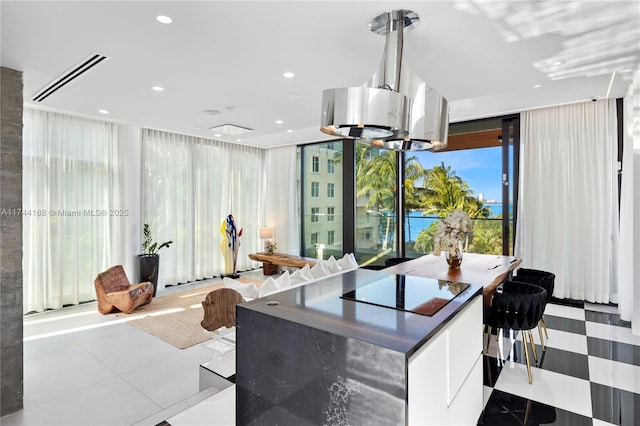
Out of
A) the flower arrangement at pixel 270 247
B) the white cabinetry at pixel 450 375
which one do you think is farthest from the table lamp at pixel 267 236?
the white cabinetry at pixel 450 375

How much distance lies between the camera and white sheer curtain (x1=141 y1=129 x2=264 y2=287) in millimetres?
6062

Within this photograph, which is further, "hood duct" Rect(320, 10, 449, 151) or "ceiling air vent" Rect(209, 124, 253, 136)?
"ceiling air vent" Rect(209, 124, 253, 136)

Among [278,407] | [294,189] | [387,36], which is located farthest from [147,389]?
[294,189]

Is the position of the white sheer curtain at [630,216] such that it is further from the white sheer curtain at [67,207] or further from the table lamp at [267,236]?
the white sheer curtain at [67,207]

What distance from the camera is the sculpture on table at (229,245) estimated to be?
22.9 feet

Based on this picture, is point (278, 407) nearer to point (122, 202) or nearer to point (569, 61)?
point (569, 61)

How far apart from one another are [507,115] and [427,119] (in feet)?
11.5

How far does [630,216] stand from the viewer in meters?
3.79

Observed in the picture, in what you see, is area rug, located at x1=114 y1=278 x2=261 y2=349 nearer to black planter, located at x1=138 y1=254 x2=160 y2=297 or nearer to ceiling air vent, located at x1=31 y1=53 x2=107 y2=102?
black planter, located at x1=138 y1=254 x2=160 y2=297

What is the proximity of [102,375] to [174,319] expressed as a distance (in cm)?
142

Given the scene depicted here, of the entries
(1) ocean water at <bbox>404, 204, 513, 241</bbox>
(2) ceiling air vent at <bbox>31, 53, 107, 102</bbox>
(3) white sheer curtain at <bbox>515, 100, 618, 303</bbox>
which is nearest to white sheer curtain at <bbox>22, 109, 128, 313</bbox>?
(2) ceiling air vent at <bbox>31, 53, 107, 102</bbox>

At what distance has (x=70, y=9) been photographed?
2.09 meters

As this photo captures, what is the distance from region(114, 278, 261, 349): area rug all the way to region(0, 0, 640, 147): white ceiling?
8.68 ft

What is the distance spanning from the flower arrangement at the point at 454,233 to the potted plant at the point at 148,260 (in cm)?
462
